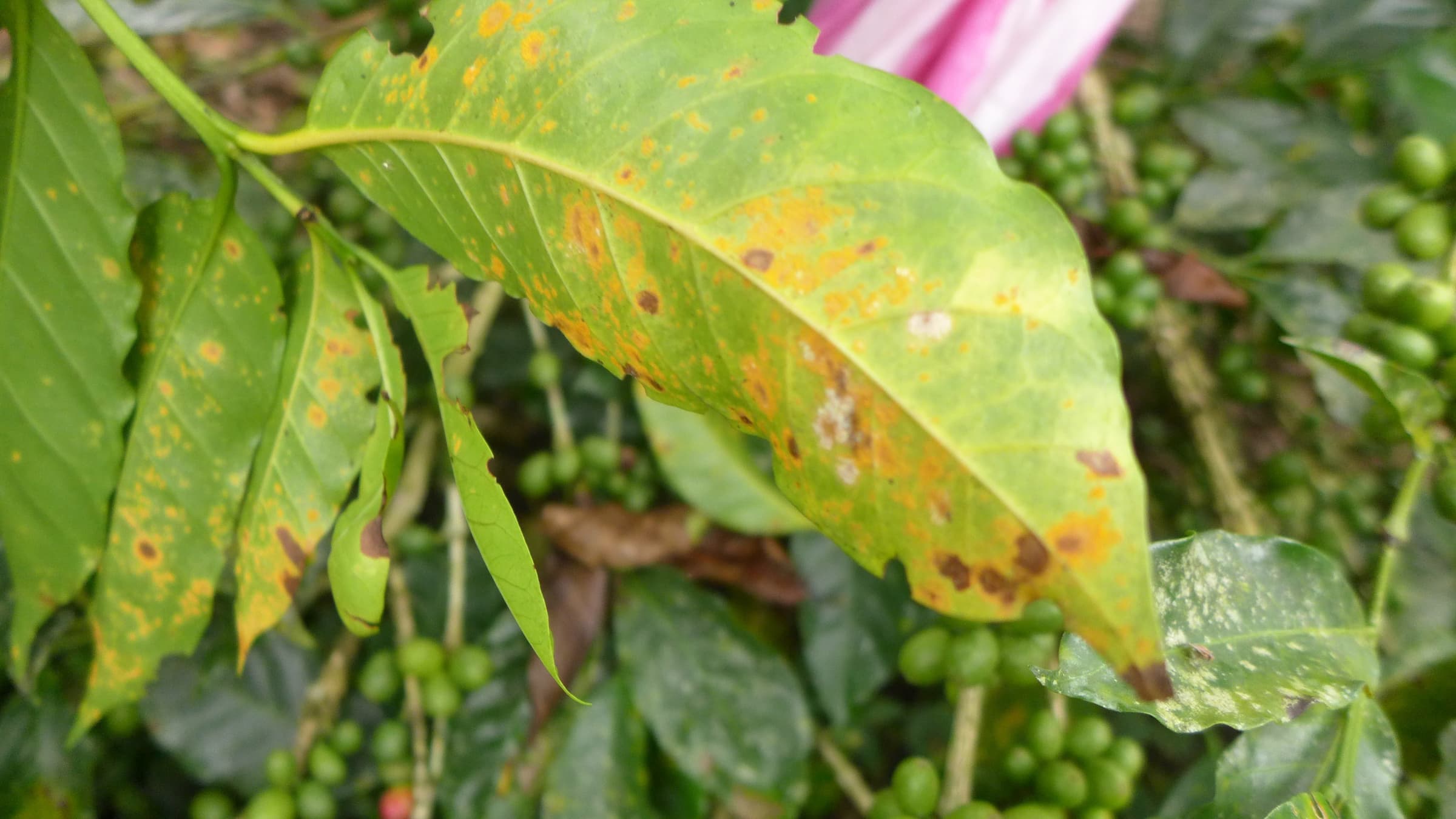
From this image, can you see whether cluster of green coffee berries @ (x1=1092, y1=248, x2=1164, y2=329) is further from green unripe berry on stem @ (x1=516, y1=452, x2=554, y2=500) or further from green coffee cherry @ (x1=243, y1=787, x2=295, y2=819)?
green coffee cherry @ (x1=243, y1=787, x2=295, y2=819)

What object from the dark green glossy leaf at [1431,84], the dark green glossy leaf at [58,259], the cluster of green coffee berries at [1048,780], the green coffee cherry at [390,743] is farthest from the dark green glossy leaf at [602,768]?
Result: the dark green glossy leaf at [1431,84]

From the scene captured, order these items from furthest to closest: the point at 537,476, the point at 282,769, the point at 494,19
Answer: the point at 537,476
the point at 282,769
the point at 494,19

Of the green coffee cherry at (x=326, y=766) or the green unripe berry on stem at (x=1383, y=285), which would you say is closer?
the green unripe berry on stem at (x=1383, y=285)

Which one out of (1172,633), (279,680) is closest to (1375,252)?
(1172,633)

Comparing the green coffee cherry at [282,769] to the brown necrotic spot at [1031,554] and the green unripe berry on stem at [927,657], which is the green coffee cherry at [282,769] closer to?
the green unripe berry on stem at [927,657]

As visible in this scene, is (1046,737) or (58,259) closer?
(58,259)

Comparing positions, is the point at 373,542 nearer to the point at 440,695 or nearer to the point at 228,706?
the point at 440,695

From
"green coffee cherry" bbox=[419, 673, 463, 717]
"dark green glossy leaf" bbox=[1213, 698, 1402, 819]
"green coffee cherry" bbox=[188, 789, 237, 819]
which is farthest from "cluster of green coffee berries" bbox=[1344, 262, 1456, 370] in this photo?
"green coffee cherry" bbox=[188, 789, 237, 819]

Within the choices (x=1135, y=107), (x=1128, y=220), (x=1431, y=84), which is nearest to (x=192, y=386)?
(x=1128, y=220)
